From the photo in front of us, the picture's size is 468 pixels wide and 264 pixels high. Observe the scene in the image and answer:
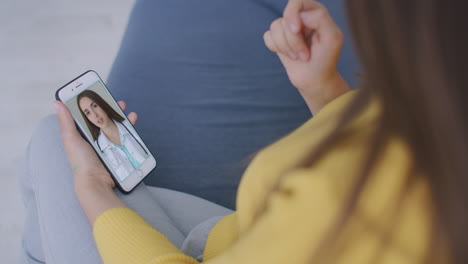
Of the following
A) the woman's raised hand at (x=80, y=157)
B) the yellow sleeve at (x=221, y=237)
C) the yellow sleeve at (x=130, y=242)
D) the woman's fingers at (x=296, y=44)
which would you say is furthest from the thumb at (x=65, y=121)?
the woman's fingers at (x=296, y=44)

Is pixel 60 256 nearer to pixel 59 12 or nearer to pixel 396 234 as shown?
pixel 396 234

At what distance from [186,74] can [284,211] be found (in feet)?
2.31

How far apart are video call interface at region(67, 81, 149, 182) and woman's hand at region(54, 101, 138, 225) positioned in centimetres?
2

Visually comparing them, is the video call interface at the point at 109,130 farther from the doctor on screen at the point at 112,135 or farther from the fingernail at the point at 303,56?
the fingernail at the point at 303,56

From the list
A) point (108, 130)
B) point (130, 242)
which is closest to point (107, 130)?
point (108, 130)

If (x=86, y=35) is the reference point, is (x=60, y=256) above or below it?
below

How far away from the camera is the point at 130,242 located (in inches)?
23.5

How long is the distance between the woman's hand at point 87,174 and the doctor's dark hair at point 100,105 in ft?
0.11

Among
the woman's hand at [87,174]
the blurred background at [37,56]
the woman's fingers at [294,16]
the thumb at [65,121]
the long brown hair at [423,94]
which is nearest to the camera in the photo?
the long brown hair at [423,94]

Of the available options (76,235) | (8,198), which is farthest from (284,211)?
(8,198)

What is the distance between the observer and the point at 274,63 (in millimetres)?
1066

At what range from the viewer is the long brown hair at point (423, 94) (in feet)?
0.99

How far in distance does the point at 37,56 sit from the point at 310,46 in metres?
1.25

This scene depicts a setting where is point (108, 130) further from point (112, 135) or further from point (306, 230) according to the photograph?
point (306, 230)
